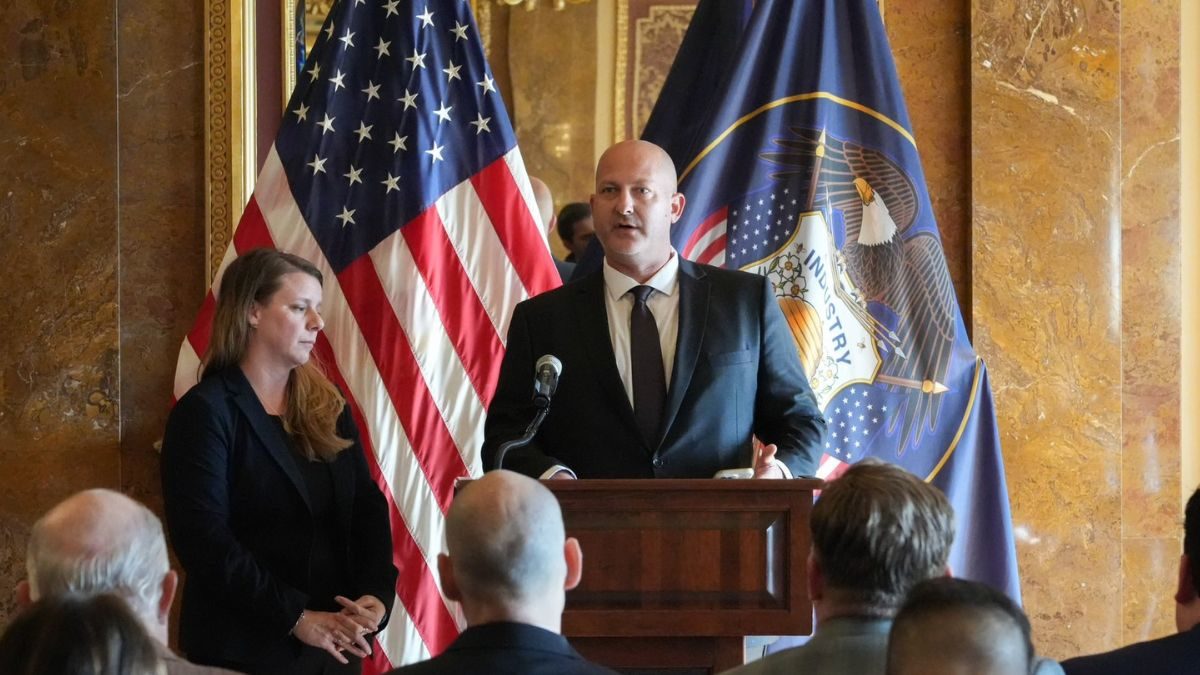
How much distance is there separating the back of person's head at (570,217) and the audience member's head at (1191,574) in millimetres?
3310

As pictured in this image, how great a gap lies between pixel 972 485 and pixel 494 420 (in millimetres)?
1930

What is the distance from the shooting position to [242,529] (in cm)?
358

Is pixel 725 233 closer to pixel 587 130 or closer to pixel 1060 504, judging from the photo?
pixel 587 130

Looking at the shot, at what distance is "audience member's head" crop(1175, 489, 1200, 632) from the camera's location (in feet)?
7.97

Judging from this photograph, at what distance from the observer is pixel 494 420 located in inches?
142

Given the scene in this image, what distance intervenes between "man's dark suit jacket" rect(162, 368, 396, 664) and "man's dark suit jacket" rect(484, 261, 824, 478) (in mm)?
454

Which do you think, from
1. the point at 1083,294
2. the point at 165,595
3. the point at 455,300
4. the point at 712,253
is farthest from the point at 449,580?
the point at 1083,294

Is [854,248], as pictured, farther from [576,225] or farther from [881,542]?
[881,542]

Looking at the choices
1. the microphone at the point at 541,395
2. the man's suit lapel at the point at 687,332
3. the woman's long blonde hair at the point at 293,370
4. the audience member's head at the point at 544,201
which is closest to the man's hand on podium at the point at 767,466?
the man's suit lapel at the point at 687,332

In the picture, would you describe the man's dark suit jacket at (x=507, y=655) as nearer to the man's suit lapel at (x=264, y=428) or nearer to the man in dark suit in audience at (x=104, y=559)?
the man in dark suit in audience at (x=104, y=559)

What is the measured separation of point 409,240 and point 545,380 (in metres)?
1.82

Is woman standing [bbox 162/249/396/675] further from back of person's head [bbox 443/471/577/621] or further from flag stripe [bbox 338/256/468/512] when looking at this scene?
back of person's head [bbox 443/471/577/621]

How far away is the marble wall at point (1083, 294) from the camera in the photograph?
5277mm

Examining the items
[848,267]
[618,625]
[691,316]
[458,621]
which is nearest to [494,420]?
[691,316]
